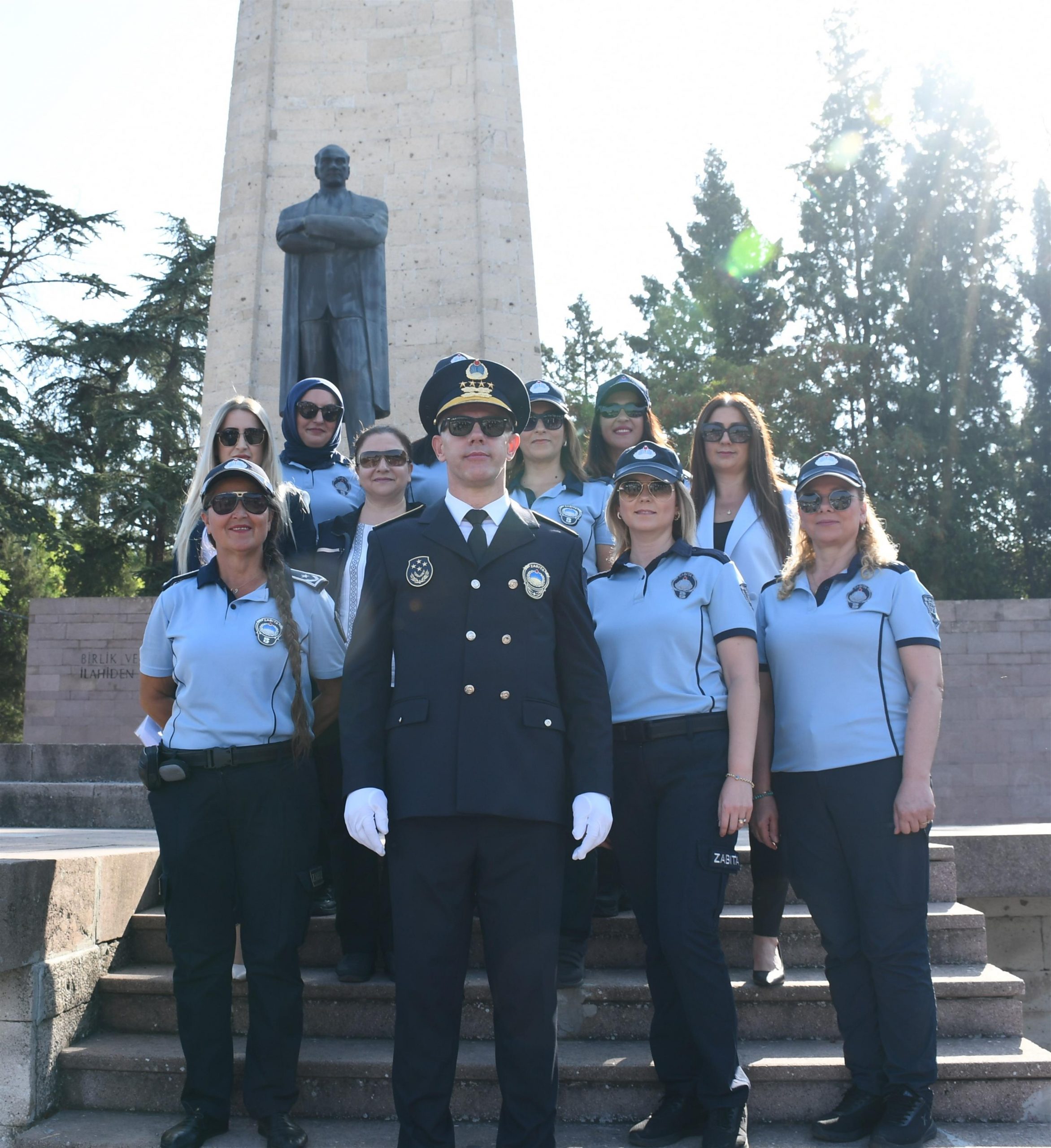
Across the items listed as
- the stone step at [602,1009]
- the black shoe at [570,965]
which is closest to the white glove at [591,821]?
the black shoe at [570,965]

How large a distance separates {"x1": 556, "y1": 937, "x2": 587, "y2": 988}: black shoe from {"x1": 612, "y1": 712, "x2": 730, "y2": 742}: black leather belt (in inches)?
37.5

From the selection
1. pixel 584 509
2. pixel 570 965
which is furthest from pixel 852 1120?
pixel 584 509

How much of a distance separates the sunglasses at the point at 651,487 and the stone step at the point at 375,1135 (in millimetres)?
1910

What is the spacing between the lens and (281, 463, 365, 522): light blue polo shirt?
4496 millimetres

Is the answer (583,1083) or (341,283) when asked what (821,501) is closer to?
(583,1083)

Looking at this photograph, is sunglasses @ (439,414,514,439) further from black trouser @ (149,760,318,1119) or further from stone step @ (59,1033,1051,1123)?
stone step @ (59,1033,1051,1123)

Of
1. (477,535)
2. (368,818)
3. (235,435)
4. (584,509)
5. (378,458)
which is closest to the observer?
(368,818)

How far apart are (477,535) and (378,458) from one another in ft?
4.24

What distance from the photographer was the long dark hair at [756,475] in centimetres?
418

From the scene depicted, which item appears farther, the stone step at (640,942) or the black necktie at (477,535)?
the stone step at (640,942)

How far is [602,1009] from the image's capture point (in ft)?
12.5

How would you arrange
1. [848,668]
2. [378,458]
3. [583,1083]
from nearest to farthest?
[848,668] < [583,1083] < [378,458]

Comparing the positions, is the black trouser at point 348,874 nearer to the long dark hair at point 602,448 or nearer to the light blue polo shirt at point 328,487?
the light blue polo shirt at point 328,487

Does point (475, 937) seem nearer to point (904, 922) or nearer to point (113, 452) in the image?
point (904, 922)
